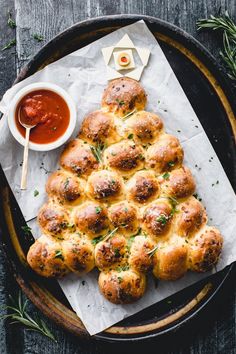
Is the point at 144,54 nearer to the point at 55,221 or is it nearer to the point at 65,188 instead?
the point at 65,188

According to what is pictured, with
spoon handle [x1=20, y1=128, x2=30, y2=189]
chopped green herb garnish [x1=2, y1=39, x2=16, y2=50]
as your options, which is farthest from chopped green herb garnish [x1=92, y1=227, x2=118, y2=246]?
chopped green herb garnish [x1=2, y1=39, x2=16, y2=50]

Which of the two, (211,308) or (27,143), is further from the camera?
(211,308)

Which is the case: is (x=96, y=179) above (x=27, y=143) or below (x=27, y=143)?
below

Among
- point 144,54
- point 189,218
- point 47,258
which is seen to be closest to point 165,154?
point 189,218

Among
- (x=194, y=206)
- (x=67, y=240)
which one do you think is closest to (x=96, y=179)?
(x=67, y=240)

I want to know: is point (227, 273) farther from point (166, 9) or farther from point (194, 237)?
point (166, 9)

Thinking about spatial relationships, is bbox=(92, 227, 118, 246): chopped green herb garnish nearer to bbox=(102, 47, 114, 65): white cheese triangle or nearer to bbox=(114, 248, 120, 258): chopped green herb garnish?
bbox=(114, 248, 120, 258): chopped green herb garnish
